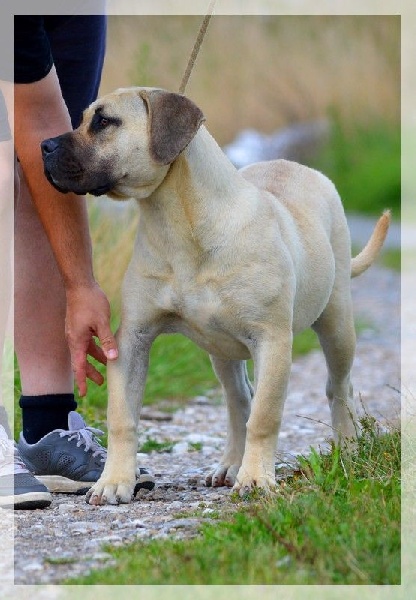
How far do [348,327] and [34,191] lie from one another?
1.42 metres

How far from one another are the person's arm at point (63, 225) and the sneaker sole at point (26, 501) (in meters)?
0.42

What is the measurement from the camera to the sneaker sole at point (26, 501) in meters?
3.54

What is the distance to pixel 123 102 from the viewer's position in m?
3.73

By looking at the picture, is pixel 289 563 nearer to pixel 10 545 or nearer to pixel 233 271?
pixel 10 545

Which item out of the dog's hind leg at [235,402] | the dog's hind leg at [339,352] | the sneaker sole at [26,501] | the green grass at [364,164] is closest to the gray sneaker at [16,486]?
the sneaker sole at [26,501]

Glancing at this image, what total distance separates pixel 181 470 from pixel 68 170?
1.44 m

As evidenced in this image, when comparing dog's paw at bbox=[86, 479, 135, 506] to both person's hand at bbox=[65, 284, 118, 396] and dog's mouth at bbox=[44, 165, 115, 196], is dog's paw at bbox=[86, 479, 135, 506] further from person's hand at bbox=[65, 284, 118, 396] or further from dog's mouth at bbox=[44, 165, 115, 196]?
dog's mouth at bbox=[44, 165, 115, 196]

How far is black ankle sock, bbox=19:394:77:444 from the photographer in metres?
4.12

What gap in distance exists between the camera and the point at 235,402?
436 centimetres

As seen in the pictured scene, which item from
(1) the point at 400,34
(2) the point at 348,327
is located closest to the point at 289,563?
(2) the point at 348,327

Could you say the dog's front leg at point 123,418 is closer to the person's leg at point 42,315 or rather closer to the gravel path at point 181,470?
the gravel path at point 181,470

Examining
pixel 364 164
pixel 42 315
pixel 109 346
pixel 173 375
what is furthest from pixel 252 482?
pixel 364 164

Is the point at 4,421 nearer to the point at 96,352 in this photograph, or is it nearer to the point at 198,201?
the point at 96,352

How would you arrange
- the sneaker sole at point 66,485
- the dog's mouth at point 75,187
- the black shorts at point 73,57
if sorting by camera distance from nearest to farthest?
the dog's mouth at point 75,187
the black shorts at point 73,57
the sneaker sole at point 66,485
